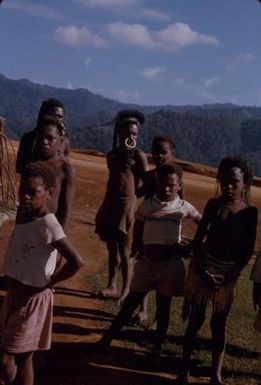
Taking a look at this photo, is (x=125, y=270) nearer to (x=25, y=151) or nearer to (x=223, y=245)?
(x=25, y=151)

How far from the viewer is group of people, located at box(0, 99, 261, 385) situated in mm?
3373

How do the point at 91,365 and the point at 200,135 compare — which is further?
the point at 200,135

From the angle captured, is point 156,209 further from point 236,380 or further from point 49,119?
point 236,380

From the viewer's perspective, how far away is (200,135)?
11181 centimetres

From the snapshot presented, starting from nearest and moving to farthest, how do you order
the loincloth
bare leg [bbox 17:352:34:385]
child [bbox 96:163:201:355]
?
bare leg [bbox 17:352:34:385] → child [bbox 96:163:201:355] → the loincloth

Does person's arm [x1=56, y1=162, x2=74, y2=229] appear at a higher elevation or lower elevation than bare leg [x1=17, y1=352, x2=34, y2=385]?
higher

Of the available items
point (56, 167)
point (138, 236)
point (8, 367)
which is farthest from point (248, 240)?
point (8, 367)

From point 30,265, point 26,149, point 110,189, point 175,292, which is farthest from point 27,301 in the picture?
point 110,189

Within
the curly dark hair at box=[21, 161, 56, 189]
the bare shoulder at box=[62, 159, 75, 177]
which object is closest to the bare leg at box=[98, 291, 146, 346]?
the bare shoulder at box=[62, 159, 75, 177]

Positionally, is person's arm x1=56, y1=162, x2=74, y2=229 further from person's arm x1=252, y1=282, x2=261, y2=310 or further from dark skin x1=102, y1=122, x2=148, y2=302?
dark skin x1=102, y1=122, x2=148, y2=302

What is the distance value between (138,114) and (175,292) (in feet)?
6.24

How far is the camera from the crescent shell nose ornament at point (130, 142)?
5.48m

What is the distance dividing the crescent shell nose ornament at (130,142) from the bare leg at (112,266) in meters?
0.89

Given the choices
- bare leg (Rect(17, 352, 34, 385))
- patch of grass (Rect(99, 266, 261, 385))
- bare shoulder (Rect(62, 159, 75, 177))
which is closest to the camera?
bare leg (Rect(17, 352, 34, 385))
